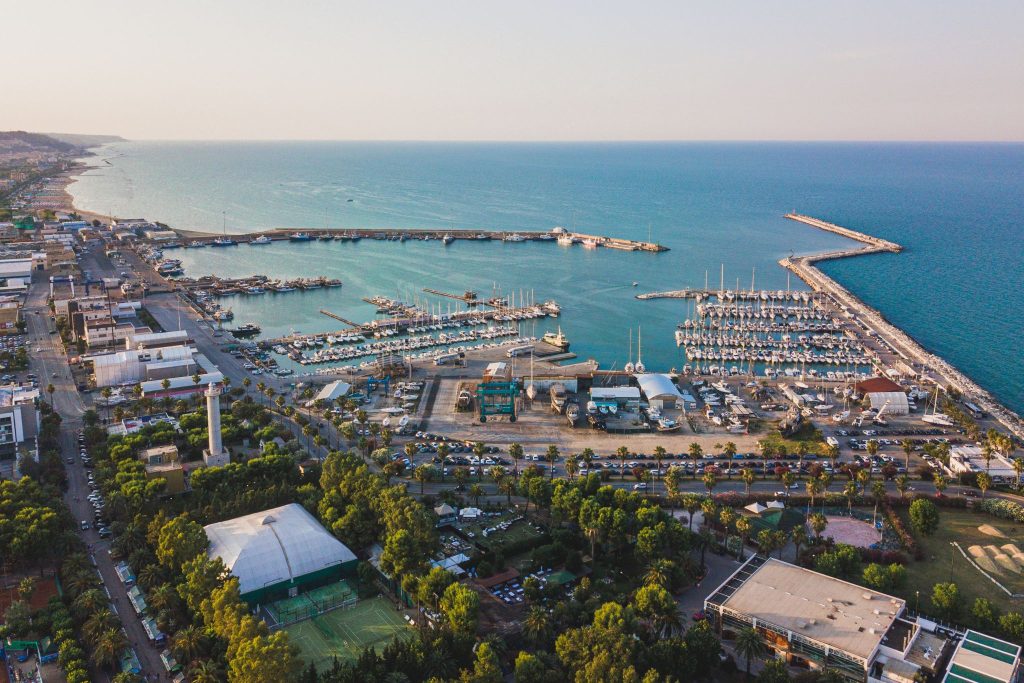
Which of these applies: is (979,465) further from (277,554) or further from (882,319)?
(277,554)

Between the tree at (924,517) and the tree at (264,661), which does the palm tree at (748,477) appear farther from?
the tree at (264,661)

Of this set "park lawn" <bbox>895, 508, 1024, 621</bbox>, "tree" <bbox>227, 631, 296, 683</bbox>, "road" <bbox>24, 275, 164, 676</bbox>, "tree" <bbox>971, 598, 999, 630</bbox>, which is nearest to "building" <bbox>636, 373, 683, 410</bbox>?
"park lawn" <bbox>895, 508, 1024, 621</bbox>

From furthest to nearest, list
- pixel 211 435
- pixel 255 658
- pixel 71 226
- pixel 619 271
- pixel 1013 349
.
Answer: pixel 71 226 → pixel 619 271 → pixel 1013 349 → pixel 211 435 → pixel 255 658

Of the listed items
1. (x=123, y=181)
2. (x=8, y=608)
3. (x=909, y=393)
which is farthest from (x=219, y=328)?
(x=123, y=181)

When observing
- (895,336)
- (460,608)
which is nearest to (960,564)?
(460,608)

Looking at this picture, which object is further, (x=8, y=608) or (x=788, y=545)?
(x=788, y=545)

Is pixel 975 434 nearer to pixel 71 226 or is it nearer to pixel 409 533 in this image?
pixel 409 533

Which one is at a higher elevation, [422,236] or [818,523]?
[422,236]
